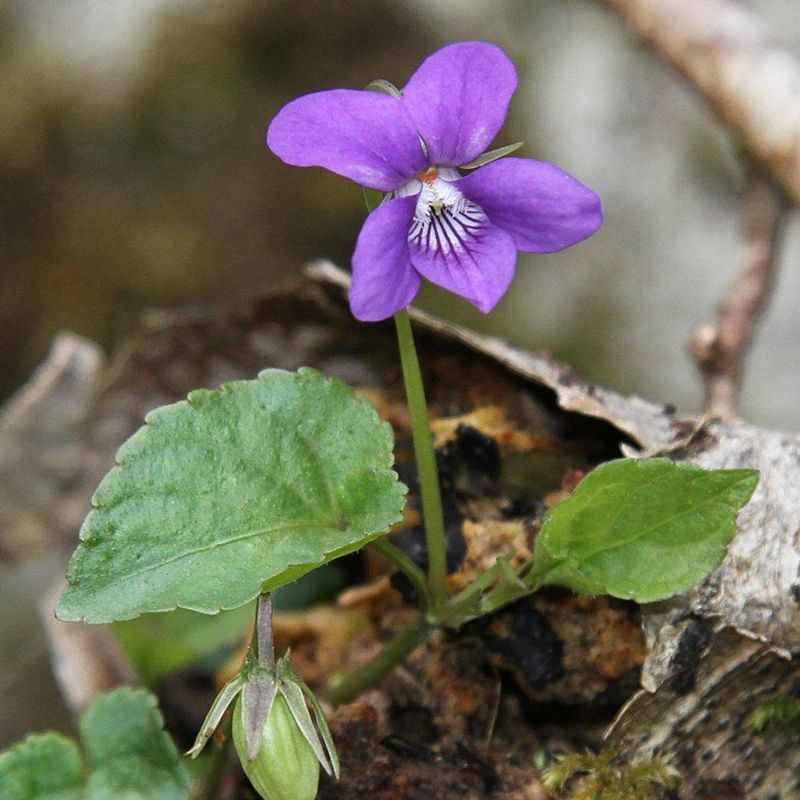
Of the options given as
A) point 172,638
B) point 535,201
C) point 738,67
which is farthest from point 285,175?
point 535,201

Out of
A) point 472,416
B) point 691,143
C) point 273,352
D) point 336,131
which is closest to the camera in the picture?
point 336,131

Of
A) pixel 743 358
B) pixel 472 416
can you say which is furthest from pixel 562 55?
pixel 472 416

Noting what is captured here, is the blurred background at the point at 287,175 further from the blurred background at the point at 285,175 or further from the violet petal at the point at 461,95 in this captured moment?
the violet petal at the point at 461,95

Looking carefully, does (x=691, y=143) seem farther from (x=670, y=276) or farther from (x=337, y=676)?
(x=337, y=676)

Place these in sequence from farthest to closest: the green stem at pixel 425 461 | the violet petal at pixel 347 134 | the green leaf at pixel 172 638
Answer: the green leaf at pixel 172 638, the green stem at pixel 425 461, the violet petal at pixel 347 134

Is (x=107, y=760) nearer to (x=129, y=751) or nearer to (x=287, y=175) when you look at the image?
(x=129, y=751)

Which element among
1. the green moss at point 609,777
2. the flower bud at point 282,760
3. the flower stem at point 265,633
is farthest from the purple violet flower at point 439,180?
the green moss at point 609,777

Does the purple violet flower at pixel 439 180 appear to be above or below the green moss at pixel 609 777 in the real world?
above
